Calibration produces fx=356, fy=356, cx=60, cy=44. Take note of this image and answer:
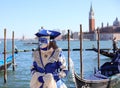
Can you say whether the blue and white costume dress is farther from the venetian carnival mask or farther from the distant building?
the distant building

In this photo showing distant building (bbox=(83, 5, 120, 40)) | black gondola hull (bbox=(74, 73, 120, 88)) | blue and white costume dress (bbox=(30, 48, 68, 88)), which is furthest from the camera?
distant building (bbox=(83, 5, 120, 40))

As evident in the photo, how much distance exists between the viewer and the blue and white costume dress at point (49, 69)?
3.60 meters

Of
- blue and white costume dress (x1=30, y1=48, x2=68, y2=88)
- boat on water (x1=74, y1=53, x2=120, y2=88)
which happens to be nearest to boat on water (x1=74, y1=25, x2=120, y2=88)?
boat on water (x1=74, y1=53, x2=120, y2=88)

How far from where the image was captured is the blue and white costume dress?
3598 mm

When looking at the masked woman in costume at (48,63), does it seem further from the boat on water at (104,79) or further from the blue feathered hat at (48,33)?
the boat on water at (104,79)

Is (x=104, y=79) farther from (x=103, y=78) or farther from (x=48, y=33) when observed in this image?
(x=48, y=33)

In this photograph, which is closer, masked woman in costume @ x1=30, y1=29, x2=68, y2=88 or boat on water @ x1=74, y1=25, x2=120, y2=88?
masked woman in costume @ x1=30, y1=29, x2=68, y2=88

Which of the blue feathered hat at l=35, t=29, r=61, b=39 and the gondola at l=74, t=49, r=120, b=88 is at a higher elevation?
the blue feathered hat at l=35, t=29, r=61, b=39

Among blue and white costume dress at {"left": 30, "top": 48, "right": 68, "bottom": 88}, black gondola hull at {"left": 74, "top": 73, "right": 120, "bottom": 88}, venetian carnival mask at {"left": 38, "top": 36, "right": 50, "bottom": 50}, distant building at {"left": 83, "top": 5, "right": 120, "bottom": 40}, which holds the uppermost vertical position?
distant building at {"left": 83, "top": 5, "right": 120, "bottom": 40}

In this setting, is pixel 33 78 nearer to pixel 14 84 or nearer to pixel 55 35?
pixel 55 35

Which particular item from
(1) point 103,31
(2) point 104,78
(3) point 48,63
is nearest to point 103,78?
(2) point 104,78

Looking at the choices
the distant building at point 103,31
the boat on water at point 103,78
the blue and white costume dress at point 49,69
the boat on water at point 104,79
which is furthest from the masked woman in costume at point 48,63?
the distant building at point 103,31

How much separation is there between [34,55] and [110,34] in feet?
326

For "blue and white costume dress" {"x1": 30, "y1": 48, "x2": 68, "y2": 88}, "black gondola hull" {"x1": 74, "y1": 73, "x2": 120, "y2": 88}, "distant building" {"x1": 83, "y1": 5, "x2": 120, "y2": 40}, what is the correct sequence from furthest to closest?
"distant building" {"x1": 83, "y1": 5, "x2": 120, "y2": 40}
"black gondola hull" {"x1": 74, "y1": 73, "x2": 120, "y2": 88}
"blue and white costume dress" {"x1": 30, "y1": 48, "x2": 68, "y2": 88}
